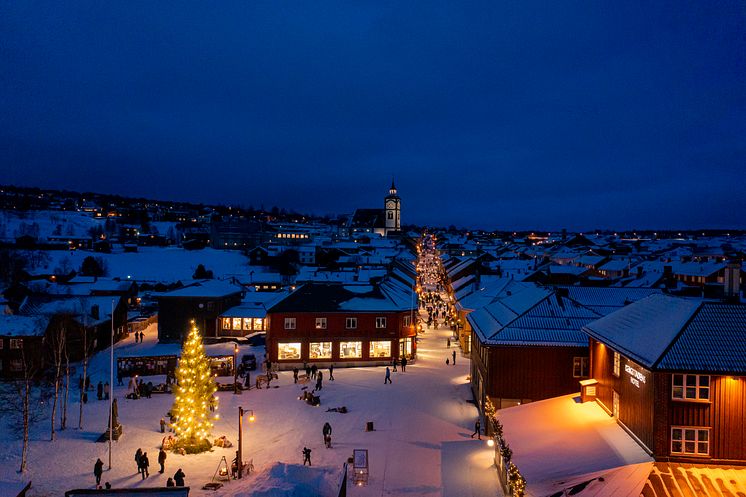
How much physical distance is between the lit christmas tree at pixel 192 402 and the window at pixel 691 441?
59.0 ft

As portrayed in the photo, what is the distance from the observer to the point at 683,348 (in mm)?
15359

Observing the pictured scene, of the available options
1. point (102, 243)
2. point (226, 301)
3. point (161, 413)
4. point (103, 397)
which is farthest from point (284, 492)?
point (102, 243)

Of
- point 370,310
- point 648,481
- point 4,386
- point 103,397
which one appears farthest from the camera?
point 370,310

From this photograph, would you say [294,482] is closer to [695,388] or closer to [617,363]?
[617,363]

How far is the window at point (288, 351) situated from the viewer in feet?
129

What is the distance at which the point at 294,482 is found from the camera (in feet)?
53.9

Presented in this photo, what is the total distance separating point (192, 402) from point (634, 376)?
1759 cm

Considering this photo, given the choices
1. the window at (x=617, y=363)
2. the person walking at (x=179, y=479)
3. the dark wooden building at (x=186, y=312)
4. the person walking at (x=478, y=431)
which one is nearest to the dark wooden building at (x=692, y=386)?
the window at (x=617, y=363)

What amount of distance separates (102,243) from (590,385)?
137844 mm

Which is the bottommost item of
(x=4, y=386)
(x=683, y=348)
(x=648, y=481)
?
(x=4, y=386)

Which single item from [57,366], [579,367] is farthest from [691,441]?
[57,366]

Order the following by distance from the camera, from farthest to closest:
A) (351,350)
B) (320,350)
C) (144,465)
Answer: (351,350)
(320,350)
(144,465)

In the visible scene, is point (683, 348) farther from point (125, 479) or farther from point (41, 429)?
point (41, 429)

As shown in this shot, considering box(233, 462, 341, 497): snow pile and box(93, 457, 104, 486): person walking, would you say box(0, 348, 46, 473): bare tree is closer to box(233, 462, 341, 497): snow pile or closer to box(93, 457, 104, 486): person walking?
box(93, 457, 104, 486): person walking
